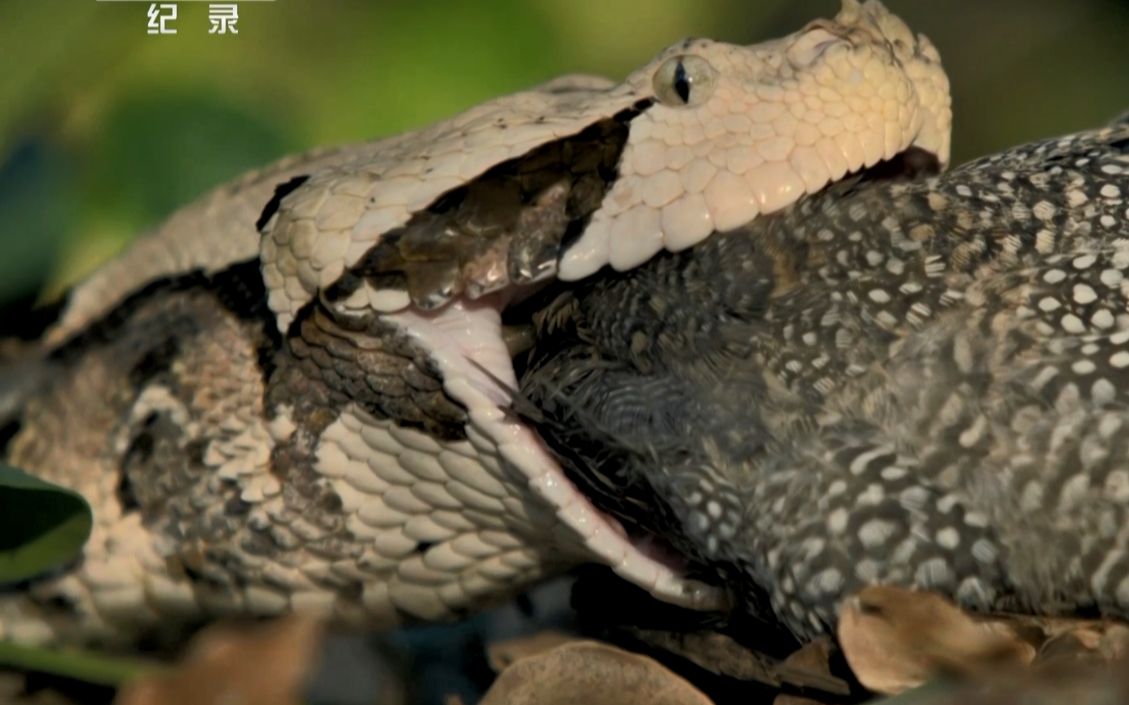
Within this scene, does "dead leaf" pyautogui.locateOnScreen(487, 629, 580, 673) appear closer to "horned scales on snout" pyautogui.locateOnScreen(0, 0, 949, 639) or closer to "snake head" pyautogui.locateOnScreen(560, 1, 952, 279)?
"horned scales on snout" pyautogui.locateOnScreen(0, 0, 949, 639)

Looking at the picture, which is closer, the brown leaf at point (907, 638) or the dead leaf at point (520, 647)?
the brown leaf at point (907, 638)

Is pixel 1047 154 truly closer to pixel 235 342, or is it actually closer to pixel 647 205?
pixel 647 205

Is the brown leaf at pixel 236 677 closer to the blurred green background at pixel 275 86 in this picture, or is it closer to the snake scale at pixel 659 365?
the snake scale at pixel 659 365

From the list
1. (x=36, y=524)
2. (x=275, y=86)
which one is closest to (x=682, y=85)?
(x=36, y=524)

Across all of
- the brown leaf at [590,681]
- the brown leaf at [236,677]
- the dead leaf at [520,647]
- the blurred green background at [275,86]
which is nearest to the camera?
the brown leaf at [236,677]

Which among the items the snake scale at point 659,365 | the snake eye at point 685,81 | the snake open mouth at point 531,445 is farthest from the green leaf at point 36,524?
the snake eye at point 685,81
